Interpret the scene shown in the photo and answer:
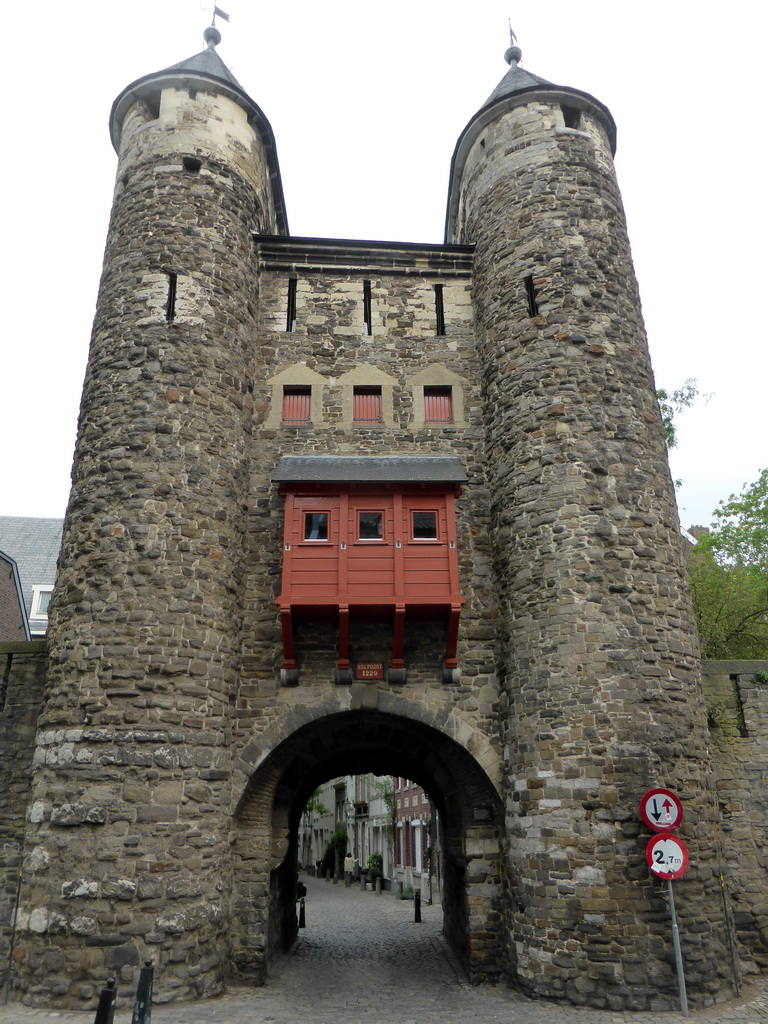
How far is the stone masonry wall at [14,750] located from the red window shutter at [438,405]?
271 inches

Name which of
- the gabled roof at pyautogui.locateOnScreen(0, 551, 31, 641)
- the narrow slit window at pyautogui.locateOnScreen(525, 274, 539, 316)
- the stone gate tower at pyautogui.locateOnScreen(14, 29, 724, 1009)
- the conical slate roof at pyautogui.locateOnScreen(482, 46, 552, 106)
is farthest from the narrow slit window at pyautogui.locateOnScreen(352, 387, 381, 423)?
the gabled roof at pyautogui.locateOnScreen(0, 551, 31, 641)

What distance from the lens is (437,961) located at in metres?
12.4

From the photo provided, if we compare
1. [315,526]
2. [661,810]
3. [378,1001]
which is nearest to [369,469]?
[315,526]

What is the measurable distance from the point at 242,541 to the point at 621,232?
8031 millimetres

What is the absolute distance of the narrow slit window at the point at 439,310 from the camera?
44.1ft

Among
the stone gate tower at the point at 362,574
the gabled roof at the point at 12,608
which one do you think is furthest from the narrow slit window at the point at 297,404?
the gabled roof at the point at 12,608

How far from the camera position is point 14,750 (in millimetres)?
10406

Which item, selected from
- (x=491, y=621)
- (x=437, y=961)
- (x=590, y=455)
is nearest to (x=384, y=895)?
(x=437, y=961)

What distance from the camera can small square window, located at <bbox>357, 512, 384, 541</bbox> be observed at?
441 inches

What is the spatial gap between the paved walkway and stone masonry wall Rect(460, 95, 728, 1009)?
0.43m

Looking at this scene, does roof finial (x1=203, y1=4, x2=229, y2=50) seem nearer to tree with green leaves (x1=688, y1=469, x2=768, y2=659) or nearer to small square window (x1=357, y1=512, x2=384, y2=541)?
small square window (x1=357, y1=512, x2=384, y2=541)

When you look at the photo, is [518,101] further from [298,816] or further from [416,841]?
[416,841]

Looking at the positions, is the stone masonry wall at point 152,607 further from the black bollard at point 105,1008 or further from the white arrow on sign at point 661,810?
the white arrow on sign at point 661,810

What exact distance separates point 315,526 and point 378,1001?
6.28m
